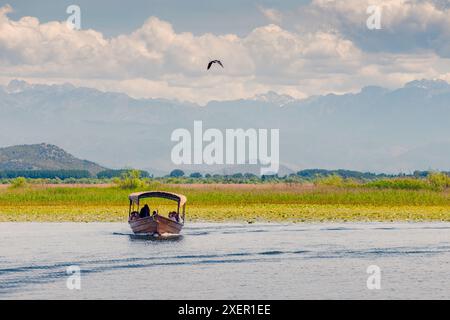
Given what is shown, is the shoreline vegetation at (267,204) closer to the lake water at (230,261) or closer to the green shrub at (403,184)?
the green shrub at (403,184)

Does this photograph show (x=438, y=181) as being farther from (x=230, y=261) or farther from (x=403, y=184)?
(x=230, y=261)

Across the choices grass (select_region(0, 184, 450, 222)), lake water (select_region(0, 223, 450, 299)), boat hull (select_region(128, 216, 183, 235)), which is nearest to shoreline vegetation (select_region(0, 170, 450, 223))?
grass (select_region(0, 184, 450, 222))

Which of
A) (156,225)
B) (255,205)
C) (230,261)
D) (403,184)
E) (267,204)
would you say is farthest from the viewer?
(403,184)

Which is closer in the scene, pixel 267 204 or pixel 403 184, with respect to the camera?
pixel 267 204

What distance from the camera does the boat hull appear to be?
51500mm

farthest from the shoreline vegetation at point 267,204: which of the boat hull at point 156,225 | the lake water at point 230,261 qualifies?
the boat hull at point 156,225

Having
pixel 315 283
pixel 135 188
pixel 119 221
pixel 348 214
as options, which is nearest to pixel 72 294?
pixel 315 283

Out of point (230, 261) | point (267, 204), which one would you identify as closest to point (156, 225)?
point (230, 261)

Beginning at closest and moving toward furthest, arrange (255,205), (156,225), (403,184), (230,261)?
(230,261) → (156,225) → (255,205) → (403,184)

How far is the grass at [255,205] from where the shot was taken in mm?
63338

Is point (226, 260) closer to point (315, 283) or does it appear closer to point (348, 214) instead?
point (315, 283)

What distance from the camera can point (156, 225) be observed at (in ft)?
170

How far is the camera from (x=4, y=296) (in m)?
32.8

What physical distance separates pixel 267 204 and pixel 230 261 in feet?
106
